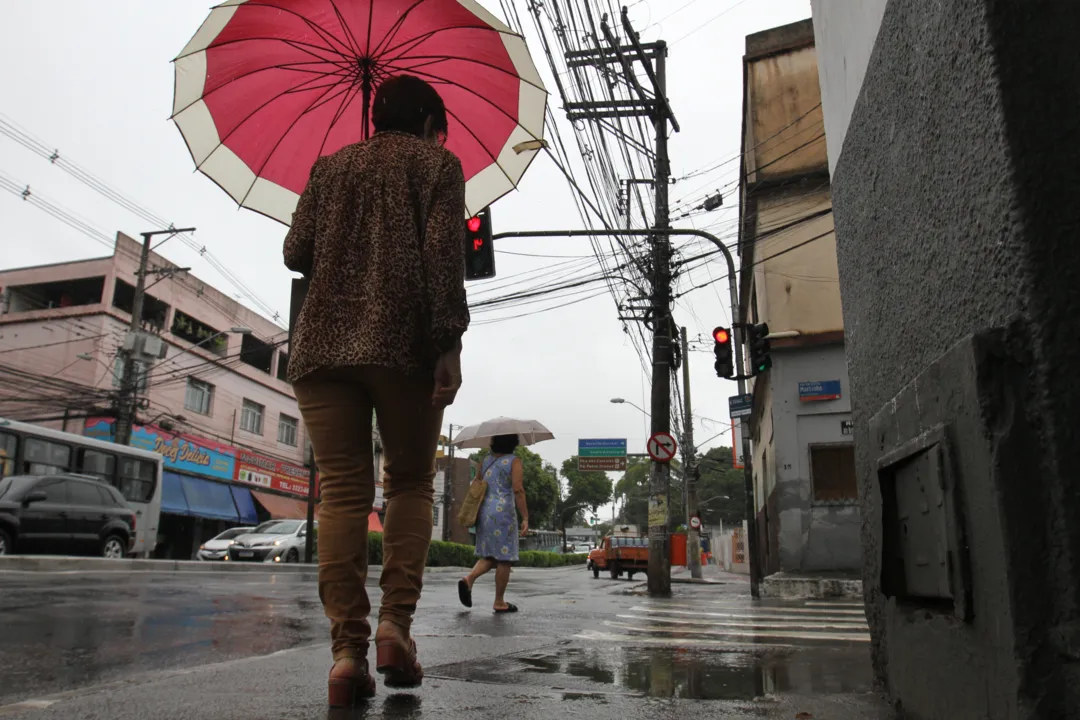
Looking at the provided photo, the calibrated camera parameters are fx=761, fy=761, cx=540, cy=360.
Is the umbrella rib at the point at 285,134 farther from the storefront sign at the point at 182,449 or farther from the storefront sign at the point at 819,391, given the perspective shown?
the storefront sign at the point at 182,449

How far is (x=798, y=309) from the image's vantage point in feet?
47.9

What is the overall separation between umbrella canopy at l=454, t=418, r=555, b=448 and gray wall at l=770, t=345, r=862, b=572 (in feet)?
23.9

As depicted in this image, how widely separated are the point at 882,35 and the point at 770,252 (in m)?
14.1

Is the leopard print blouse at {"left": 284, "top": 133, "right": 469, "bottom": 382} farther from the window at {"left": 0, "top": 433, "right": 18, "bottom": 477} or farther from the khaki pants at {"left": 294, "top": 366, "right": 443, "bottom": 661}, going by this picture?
the window at {"left": 0, "top": 433, "right": 18, "bottom": 477}

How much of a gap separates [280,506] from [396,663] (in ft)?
102

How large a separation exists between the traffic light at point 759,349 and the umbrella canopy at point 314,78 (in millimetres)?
8548

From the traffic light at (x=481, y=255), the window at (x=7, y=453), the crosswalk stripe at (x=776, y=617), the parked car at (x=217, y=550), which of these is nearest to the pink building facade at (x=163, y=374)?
the parked car at (x=217, y=550)

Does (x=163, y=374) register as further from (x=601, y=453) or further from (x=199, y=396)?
(x=601, y=453)

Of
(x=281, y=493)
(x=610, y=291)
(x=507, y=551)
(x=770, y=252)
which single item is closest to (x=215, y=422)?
(x=281, y=493)

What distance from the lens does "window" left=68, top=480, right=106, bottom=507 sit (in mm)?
13008

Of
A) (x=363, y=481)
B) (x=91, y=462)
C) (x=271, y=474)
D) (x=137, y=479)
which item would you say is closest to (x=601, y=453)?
(x=271, y=474)

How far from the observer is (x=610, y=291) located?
623 inches

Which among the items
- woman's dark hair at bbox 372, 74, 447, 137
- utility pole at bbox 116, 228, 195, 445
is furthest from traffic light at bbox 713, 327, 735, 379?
utility pole at bbox 116, 228, 195, 445

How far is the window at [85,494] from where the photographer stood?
13008 mm
